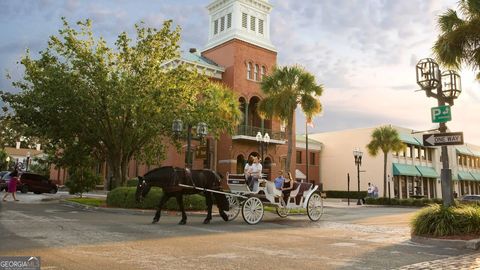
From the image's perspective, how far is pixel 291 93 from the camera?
28031 mm

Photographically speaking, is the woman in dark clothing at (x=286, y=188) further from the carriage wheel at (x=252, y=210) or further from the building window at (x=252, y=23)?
the building window at (x=252, y=23)

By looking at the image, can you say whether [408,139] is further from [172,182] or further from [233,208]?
[172,182]

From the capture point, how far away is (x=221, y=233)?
10969mm

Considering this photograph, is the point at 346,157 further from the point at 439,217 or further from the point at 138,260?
the point at 138,260

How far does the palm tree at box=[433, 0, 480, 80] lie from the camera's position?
1588 cm

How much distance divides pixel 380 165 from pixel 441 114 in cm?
3951

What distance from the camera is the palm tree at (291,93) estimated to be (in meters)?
28.0

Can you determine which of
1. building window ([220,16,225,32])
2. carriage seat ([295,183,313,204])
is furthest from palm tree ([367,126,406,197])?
carriage seat ([295,183,313,204])

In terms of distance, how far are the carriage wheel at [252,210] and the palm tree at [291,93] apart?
46.9 ft

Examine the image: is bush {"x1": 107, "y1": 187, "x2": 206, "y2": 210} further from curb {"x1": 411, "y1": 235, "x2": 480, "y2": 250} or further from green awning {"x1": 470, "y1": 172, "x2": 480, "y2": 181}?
green awning {"x1": 470, "y1": 172, "x2": 480, "y2": 181}

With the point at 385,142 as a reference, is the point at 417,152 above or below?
above

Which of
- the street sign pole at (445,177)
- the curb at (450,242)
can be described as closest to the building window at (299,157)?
the street sign pole at (445,177)

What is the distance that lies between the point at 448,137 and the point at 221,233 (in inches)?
257

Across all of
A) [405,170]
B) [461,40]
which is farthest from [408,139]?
[461,40]
